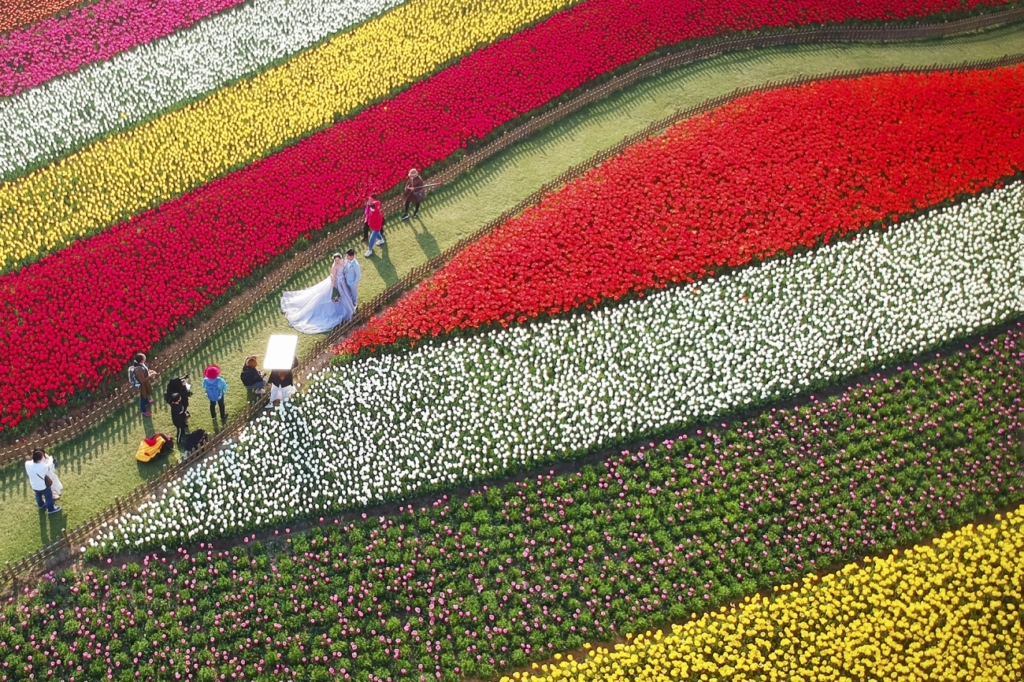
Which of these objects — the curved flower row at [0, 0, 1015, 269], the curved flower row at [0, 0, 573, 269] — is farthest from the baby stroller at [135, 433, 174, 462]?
the curved flower row at [0, 0, 573, 269]

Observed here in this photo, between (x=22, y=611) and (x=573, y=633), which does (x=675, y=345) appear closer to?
(x=573, y=633)

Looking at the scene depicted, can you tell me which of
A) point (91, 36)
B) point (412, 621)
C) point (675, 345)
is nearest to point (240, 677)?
point (412, 621)

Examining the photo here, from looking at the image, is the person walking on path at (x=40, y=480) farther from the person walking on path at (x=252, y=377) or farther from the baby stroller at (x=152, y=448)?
the person walking on path at (x=252, y=377)

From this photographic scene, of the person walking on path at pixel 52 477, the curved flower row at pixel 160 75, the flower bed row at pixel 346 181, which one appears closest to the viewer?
the person walking on path at pixel 52 477

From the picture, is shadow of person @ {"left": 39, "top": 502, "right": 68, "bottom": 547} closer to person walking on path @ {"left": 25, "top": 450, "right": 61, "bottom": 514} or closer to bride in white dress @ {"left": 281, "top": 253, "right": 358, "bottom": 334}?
person walking on path @ {"left": 25, "top": 450, "right": 61, "bottom": 514}

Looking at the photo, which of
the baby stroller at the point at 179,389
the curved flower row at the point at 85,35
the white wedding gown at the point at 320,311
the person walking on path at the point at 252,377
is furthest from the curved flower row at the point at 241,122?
the person walking on path at the point at 252,377

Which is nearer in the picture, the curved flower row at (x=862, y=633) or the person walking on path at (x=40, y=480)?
the curved flower row at (x=862, y=633)
